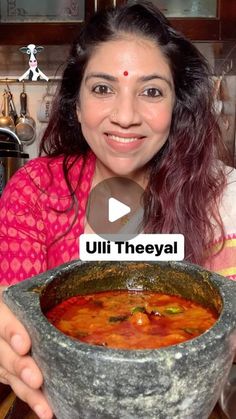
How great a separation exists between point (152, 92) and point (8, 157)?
1242 millimetres

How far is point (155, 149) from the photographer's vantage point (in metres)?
1.17

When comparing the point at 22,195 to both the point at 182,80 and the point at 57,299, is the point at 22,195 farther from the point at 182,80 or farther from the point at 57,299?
the point at 57,299

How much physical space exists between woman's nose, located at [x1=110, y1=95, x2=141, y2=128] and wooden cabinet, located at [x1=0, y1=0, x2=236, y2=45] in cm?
152

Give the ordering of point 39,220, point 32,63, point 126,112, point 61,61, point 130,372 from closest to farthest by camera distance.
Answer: point 130,372 < point 126,112 < point 39,220 < point 32,63 < point 61,61

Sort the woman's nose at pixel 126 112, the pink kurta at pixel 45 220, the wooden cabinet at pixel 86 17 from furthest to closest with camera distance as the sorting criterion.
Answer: the wooden cabinet at pixel 86 17 < the pink kurta at pixel 45 220 < the woman's nose at pixel 126 112

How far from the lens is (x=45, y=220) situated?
4.06 ft

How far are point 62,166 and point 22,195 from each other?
5.1 inches

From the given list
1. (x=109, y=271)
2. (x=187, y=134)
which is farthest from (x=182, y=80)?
(x=109, y=271)

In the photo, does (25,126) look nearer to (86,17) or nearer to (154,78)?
(86,17)

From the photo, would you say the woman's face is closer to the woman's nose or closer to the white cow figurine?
the woman's nose

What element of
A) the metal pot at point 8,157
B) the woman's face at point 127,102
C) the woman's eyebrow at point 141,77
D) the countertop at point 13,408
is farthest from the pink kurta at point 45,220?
the metal pot at point 8,157

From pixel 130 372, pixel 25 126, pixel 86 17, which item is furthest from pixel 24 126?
pixel 130 372

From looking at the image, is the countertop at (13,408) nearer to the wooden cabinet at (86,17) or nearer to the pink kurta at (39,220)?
the pink kurta at (39,220)

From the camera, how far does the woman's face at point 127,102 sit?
108cm
